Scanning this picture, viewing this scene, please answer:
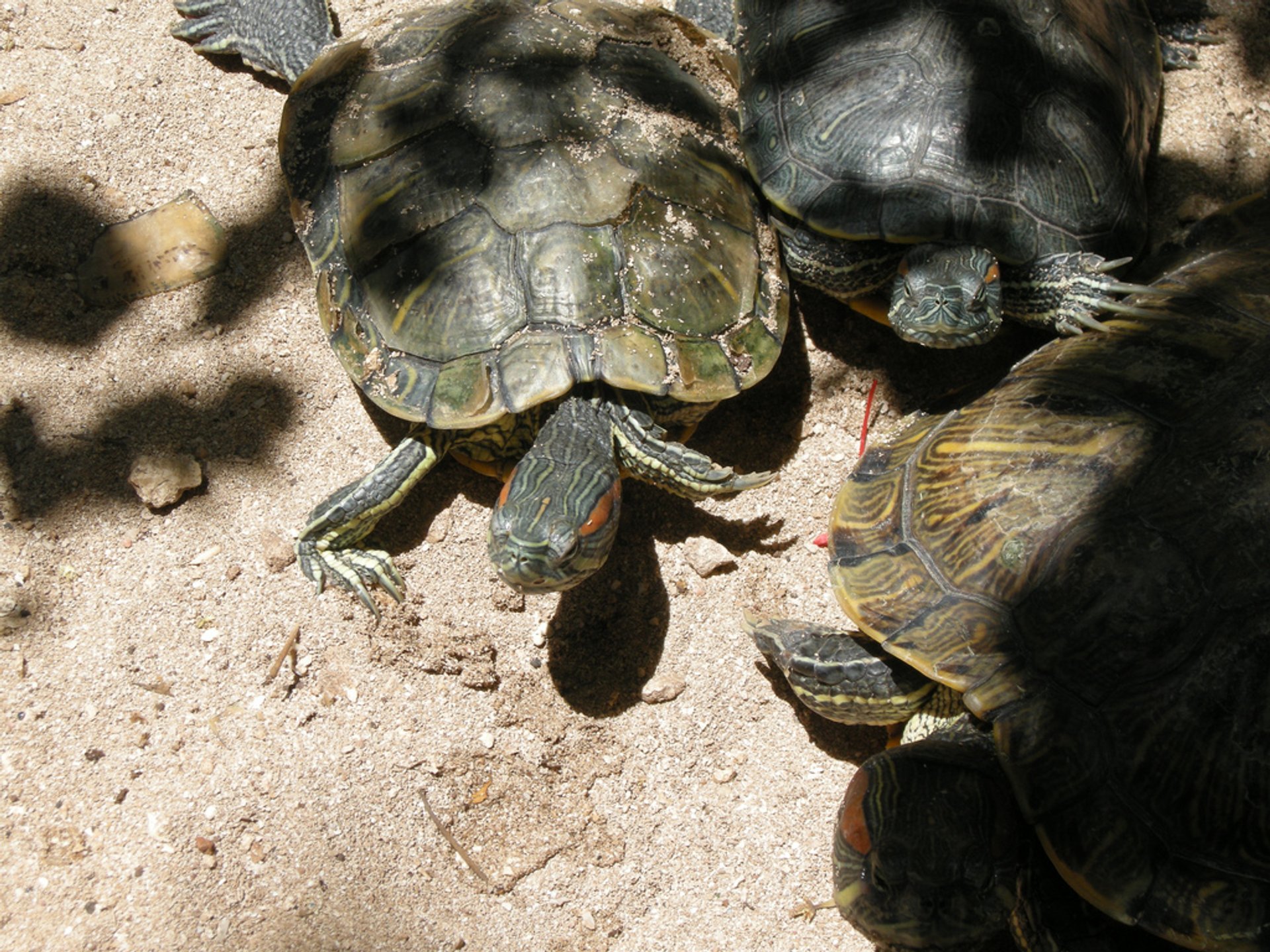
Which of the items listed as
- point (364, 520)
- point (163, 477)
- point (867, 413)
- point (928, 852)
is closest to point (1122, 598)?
point (928, 852)

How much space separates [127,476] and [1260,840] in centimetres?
450

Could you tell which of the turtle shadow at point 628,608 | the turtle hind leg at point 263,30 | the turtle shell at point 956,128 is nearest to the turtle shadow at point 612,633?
the turtle shadow at point 628,608

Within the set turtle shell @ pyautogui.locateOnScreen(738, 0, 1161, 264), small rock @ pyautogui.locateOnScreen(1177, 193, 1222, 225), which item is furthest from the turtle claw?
small rock @ pyautogui.locateOnScreen(1177, 193, 1222, 225)

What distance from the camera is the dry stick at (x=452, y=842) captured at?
12.3 ft

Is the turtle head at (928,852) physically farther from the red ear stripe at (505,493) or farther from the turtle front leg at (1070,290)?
the turtle front leg at (1070,290)

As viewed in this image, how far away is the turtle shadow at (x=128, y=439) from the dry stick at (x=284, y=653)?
2.82ft

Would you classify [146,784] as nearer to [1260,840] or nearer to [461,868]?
[461,868]

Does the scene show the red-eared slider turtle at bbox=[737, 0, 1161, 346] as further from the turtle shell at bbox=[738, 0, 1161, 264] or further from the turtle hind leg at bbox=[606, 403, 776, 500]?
the turtle hind leg at bbox=[606, 403, 776, 500]

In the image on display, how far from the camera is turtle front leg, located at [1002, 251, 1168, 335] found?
13.5 ft

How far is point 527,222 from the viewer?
157 inches

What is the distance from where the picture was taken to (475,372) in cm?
394

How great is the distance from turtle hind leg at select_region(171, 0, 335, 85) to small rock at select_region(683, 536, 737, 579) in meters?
3.07

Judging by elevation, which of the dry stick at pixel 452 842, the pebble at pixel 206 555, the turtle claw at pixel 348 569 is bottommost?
the dry stick at pixel 452 842

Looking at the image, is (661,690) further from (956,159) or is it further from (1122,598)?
(956,159)
